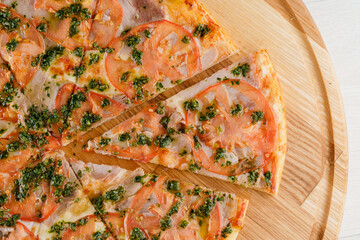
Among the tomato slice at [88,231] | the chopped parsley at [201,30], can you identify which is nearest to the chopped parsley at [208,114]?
the chopped parsley at [201,30]

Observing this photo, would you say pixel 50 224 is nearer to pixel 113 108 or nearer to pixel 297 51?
pixel 113 108

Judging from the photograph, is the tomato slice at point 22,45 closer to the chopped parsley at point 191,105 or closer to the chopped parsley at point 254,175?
the chopped parsley at point 191,105

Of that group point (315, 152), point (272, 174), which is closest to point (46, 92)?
point (272, 174)

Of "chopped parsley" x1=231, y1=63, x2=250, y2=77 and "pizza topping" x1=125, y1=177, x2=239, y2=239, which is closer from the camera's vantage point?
"pizza topping" x1=125, y1=177, x2=239, y2=239

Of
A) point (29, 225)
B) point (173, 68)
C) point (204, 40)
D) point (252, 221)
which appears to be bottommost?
point (29, 225)

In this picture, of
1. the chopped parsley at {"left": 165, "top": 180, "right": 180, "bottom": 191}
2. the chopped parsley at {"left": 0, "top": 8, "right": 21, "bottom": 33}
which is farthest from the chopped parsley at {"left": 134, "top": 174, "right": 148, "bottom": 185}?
the chopped parsley at {"left": 0, "top": 8, "right": 21, "bottom": 33}

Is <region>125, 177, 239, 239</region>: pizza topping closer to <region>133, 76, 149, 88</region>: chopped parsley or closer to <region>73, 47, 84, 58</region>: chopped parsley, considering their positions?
Result: <region>133, 76, 149, 88</region>: chopped parsley

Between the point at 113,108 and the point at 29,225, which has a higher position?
the point at 113,108
